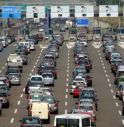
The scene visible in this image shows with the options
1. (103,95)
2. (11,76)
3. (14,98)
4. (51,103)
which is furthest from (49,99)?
(11,76)

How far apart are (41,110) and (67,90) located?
791 inches

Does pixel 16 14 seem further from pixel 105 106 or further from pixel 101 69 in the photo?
pixel 105 106

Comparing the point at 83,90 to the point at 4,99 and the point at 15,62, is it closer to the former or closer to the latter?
the point at 4,99

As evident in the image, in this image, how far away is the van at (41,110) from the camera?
5200cm

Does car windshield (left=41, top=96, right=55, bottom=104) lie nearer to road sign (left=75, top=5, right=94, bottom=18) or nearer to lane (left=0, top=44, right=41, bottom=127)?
lane (left=0, top=44, right=41, bottom=127)

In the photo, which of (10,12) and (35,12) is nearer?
(35,12)

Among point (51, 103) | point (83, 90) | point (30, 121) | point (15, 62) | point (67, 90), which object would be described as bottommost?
point (67, 90)

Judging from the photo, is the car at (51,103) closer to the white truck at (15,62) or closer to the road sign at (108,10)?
the white truck at (15,62)

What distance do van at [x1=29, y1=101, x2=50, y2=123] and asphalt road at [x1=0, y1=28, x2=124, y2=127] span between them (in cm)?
101

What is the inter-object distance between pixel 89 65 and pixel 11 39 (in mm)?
51149

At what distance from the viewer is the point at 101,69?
296 ft

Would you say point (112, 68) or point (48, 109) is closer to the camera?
point (48, 109)

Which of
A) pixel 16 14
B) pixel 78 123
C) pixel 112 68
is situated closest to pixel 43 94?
pixel 78 123

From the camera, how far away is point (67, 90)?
2837 inches
